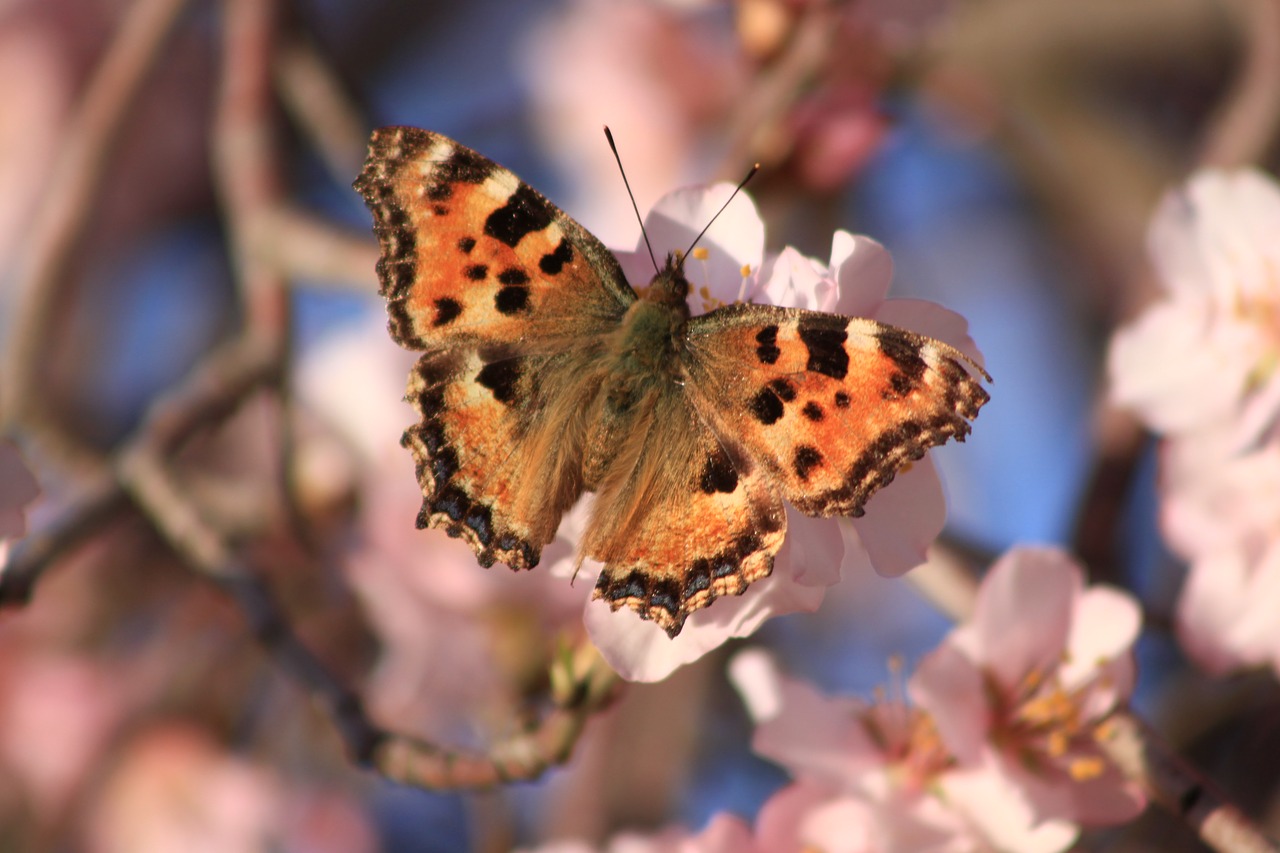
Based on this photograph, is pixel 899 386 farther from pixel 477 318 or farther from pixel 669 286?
pixel 477 318

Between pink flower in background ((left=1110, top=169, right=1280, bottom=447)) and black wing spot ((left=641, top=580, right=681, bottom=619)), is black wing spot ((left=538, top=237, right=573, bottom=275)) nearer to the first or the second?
black wing spot ((left=641, top=580, right=681, bottom=619))

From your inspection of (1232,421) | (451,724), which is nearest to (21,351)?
(451,724)

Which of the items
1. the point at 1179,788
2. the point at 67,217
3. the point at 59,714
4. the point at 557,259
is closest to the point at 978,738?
the point at 1179,788

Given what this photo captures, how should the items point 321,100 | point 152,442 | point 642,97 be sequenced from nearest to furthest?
point 152,442, point 321,100, point 642,97

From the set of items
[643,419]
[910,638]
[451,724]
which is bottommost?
[910,638]

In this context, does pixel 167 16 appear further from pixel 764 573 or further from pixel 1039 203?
pixel 1039 203

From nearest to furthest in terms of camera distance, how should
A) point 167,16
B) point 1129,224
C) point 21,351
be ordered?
point 21,351, point 167,16, point 1129,224
